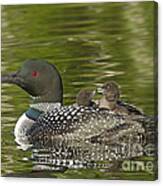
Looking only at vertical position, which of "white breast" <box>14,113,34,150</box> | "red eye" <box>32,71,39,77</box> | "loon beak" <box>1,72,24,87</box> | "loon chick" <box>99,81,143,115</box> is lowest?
"white breast" <box>14,113,34,150</box>

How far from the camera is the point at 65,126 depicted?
197 centimetres

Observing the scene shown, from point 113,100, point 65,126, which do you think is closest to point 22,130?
point 65,126

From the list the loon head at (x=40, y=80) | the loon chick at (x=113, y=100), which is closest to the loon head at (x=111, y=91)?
the loon chick at (x=113, y=100)

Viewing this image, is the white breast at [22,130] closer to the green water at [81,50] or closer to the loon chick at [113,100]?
the green water at [81,50]

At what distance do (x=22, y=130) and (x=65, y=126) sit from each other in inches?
5.5

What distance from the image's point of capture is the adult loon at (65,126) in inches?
76.0

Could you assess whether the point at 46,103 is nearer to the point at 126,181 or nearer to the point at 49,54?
the point at 49,54

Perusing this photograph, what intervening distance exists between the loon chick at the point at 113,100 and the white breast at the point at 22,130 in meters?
0.24

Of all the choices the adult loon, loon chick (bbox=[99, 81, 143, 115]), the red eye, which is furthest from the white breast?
loon chick (bbox=[99, 81, 143, 115])

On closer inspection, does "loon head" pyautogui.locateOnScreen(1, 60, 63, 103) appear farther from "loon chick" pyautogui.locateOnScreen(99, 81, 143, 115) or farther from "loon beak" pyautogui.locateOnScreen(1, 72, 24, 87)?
"loon chick" pyautogui.locateOnScreen(99, 81, 143, 115)

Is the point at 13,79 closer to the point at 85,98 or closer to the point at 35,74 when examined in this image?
the point at 35,74

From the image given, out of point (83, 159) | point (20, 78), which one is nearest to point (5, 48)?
point (20, 78)

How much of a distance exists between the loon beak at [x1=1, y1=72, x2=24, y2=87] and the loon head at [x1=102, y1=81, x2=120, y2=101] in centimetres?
26

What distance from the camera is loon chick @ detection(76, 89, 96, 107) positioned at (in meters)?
1.96
